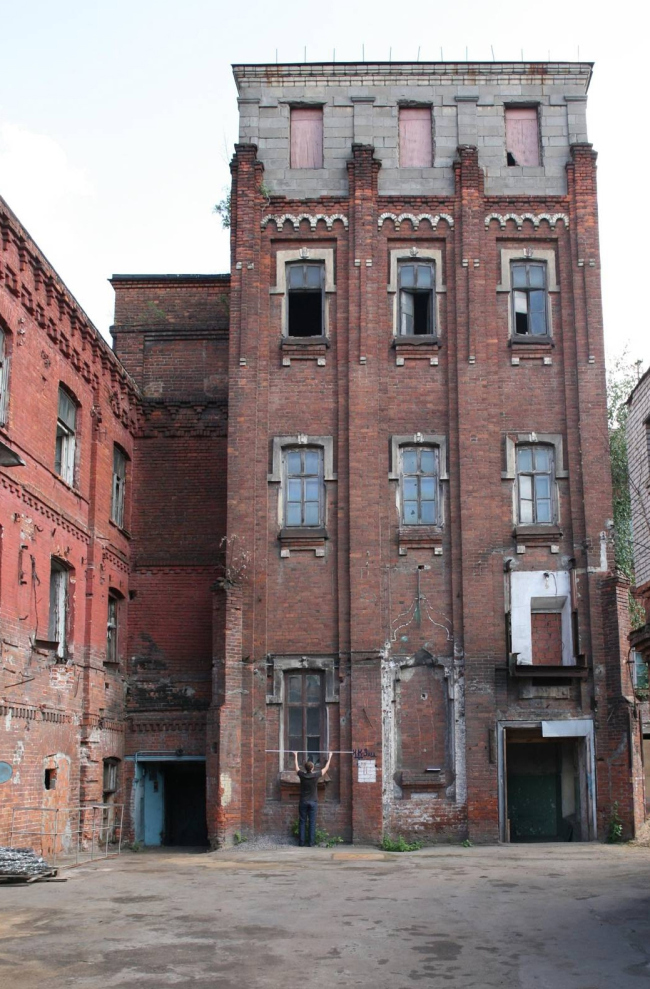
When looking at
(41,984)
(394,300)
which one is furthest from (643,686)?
(41,984)

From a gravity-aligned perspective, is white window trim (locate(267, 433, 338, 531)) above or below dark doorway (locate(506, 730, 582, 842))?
above

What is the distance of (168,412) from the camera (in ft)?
87.6

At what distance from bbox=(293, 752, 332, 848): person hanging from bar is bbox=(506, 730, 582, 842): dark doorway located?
433cm

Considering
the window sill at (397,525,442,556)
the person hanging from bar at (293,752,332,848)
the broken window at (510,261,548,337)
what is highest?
Answer: the broken window at (510,261,548,337)

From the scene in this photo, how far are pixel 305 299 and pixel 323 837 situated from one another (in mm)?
11575

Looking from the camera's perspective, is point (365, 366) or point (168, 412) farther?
point (168, 412)

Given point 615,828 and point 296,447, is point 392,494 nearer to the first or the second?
point 296,447

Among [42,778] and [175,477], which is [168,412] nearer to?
[175,477]

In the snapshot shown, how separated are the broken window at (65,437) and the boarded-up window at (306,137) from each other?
8.09 metres

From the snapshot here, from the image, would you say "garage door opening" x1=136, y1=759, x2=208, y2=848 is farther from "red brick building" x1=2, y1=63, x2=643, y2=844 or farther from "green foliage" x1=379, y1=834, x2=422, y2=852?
"green foliage" x1=379, y1=834, x2=422, y2=852

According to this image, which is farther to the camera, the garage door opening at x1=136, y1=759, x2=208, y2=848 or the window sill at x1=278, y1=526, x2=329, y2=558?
the garage door opening at x1=136, y1=759, x2=208, y2=848

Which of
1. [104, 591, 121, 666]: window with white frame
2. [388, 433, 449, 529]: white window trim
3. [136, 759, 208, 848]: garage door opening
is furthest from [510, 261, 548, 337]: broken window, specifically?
[136, 759, 208, 848]: garage door opening

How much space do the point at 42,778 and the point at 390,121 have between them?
16.1 meters

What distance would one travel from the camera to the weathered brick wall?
1831cm
